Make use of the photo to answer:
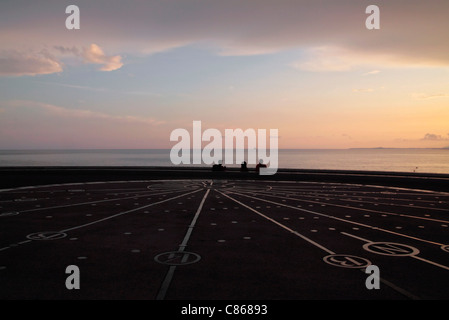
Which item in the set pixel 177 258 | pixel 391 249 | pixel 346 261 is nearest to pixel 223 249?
pixel 177 258

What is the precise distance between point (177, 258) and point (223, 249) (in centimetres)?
133

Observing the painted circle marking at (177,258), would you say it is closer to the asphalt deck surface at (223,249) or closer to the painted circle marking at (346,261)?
the asphalt deck surface at (223,249)

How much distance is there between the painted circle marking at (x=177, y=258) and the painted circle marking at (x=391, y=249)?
4.54 meters

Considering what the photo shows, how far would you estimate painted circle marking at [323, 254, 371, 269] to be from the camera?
7.66 m

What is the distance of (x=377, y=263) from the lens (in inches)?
309

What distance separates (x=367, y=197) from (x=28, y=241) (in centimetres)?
1652

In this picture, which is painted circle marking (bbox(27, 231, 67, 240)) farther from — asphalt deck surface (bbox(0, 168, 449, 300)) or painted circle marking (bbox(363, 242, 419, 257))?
painted circle marking (bbox(363, 242, 419, 257))

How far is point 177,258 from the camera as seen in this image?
8180 millimetres

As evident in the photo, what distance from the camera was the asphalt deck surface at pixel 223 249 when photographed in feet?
20.9

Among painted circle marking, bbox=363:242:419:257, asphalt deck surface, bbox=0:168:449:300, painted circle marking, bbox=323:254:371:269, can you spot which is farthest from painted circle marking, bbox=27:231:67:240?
painted circle marking, bbox=363:242:419:257

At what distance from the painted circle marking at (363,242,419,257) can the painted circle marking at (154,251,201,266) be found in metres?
4.54

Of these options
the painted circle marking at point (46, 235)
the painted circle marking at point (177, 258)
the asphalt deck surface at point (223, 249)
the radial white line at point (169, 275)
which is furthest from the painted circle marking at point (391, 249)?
the painted circle marking at point (46, 235)
